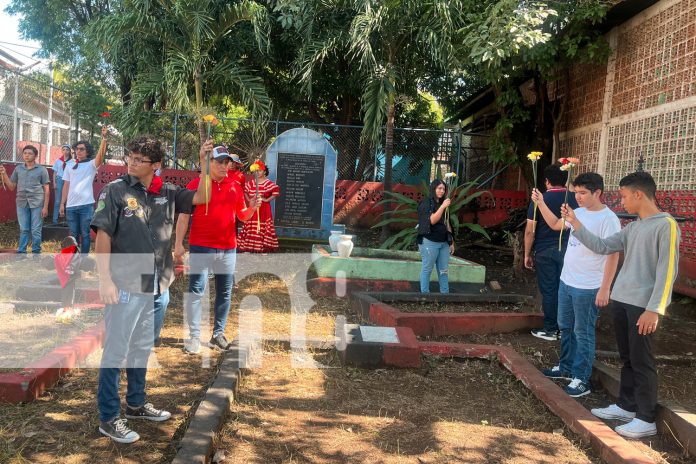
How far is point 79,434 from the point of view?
3.39 meters

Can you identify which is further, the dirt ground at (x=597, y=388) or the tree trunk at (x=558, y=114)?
the tree trunk at (x=558, y=114)

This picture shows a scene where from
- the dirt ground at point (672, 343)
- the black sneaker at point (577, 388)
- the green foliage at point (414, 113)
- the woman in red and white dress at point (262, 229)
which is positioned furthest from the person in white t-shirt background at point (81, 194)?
the green foliage at point (414, 113)

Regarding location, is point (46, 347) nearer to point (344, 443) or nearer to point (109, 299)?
point (109, 299)

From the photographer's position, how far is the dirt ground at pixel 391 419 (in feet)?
11.1

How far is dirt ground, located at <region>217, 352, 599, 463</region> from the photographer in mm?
3369

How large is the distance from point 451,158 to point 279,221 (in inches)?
Result: 175

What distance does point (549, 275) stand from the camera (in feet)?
19.4

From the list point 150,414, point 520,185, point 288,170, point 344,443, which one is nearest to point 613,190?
point 520,185

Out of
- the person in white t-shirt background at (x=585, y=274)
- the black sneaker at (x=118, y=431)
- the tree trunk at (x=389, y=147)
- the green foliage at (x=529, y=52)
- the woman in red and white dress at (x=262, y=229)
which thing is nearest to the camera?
the black sneaker at (x=118, y=431)

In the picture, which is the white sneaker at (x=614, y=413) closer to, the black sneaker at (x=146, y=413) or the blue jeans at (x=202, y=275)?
the black sneaker at (x=146, y=413)

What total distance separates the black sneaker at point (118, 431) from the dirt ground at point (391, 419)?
492 millimetres

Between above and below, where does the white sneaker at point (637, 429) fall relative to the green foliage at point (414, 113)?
below

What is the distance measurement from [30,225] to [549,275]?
6.88m

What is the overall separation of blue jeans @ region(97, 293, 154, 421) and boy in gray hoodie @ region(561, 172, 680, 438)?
300cm
